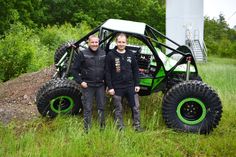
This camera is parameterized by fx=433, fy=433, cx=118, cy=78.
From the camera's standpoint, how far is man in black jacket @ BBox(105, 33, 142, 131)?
6.91 metres

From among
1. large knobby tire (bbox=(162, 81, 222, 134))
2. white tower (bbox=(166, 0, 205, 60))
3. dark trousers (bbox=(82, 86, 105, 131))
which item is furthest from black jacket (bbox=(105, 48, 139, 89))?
white tower (bbox=(166, 0, 205, 60))

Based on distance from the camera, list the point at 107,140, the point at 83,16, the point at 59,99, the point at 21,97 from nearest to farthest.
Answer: the point at 107,140, the point at 59,99, the point at 21,97, the point at 83,16

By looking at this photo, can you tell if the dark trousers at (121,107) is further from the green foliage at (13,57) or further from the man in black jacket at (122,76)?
the green foliage at (13,57)

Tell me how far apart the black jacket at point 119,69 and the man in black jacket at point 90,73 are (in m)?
0.13

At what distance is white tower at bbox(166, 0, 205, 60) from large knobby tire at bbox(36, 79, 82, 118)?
14.9 metres

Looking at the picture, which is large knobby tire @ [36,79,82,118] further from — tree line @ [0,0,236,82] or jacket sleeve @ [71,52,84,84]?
tree line @ [0,0,236,82]

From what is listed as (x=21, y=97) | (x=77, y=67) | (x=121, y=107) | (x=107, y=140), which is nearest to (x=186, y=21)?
(x=21, y=97)

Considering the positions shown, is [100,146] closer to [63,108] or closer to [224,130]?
[63,108]

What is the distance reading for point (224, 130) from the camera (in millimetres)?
7512

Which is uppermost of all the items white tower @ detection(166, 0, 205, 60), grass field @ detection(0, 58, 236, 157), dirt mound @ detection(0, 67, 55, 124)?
white tower @ detection(166, 0, 205, 60)

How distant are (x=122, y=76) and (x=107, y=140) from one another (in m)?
1.10

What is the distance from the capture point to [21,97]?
31.9 feet

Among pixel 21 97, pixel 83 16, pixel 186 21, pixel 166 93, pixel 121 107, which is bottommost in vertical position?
pixel 21 97

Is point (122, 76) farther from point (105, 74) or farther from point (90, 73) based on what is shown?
point (90, 73)
